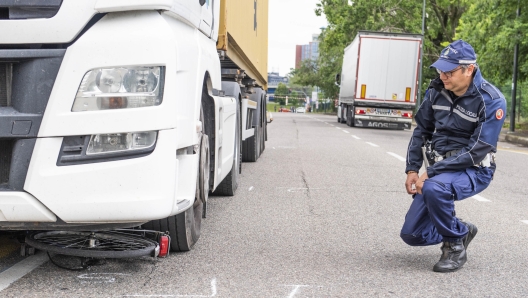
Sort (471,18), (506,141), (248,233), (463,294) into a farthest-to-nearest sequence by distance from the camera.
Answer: (471,18)
(506,141)
(248,233)
(463,294)

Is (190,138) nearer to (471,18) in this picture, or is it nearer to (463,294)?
(463,294)

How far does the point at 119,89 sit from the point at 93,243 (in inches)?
41.6

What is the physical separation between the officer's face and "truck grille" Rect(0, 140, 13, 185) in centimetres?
267

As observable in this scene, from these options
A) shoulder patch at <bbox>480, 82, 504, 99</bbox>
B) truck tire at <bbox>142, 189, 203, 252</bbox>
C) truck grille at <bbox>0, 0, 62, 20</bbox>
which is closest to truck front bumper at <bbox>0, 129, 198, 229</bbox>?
truck grille at <bbox>0, 0, 62, 20</bbox>

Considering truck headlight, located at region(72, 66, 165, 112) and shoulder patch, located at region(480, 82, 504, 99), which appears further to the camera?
shoulder patch, located at region(480, 82, 504, 99)

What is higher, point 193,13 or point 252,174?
point 193,13

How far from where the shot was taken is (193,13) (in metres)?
4.91

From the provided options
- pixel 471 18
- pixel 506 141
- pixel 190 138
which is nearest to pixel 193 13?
pixel 190 138

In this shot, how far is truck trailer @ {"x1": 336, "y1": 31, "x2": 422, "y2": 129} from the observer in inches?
1173

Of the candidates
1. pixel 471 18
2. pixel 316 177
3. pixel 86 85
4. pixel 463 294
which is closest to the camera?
pixel 86 85

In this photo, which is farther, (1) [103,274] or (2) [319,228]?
(2) [319,228]

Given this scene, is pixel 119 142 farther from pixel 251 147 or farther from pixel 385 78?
pixel 385 78

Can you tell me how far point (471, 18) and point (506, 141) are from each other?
20.6 ft

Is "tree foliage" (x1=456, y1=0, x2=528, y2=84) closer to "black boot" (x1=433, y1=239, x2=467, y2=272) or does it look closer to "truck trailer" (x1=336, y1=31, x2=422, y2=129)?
"truck trailer" (x1=336, y1=31, x2=422, y2=129)
